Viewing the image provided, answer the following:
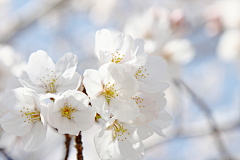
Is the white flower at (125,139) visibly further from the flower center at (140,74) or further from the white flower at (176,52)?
the white flower at (176,52)

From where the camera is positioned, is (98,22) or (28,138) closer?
(28,138)

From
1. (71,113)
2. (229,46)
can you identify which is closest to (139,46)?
(71,113)

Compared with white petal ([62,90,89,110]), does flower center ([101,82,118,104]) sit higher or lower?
higher

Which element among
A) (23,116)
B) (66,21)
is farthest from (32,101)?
(66,21)

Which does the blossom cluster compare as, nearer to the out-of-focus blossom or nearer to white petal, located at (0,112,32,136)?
white petal, located at (0,112,32,136)

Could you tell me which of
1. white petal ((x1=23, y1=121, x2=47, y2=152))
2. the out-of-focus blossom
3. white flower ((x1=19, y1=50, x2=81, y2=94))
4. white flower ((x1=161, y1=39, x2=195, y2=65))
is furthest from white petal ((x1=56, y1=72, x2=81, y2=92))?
the out-of-focus blossom

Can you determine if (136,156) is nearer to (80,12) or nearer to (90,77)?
(90,77)

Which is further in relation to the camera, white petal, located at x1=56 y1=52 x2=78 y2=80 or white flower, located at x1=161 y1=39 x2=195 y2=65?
white flower, located at x1=161 y1=39 x2=195 y2=65
